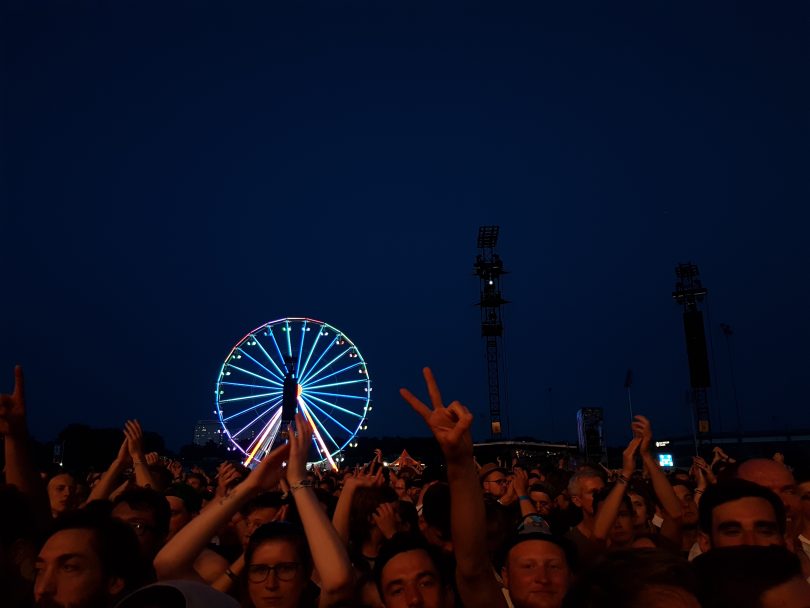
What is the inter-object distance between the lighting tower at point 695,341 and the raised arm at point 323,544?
118 feet

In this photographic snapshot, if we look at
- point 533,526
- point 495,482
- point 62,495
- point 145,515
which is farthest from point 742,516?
point 62,495

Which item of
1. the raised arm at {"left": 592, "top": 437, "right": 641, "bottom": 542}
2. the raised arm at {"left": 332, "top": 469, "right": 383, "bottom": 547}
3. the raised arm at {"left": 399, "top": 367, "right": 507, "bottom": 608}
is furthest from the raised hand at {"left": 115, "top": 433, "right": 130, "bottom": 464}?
the raised arm at {"left": 592, "top": 437, "right": 641, "bottom": 542}

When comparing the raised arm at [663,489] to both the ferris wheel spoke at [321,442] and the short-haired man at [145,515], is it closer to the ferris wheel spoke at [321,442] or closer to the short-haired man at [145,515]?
the short-haired man at [145,515]

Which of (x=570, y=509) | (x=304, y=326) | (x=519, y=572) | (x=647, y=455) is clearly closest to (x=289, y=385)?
(x=304, y=326)

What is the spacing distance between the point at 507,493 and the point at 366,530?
9.57 feet

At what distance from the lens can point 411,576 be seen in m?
3.30

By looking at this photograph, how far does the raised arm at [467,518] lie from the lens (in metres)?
3.17

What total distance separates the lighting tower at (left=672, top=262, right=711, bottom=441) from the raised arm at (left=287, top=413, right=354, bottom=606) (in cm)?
3592

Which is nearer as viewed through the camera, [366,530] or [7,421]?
[7,421]

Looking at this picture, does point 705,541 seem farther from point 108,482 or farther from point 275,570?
point 108,482

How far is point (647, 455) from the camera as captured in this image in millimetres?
5480

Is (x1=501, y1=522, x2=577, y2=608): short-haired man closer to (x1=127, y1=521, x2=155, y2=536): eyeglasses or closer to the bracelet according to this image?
the bracelet

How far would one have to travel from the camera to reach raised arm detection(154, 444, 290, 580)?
310 cm

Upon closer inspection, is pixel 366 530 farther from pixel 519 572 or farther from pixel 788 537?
pixel 788 537
